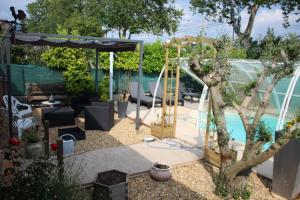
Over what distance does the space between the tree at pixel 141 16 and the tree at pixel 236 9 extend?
6.66ft

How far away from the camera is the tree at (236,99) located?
4.04m

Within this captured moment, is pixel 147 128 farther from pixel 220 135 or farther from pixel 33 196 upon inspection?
pixel 33 196

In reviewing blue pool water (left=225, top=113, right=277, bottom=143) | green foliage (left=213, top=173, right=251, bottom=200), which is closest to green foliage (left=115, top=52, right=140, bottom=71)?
blue pool water (left=225, top=113, right=277, bottom=143)

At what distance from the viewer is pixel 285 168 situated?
4215 mm

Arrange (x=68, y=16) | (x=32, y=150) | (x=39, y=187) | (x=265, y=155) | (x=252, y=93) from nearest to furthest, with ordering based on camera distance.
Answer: (x=39, y=187) < (x=265, y=155) < (x=252, y=93) < (x=32, y=150) < (x=68, y=16)

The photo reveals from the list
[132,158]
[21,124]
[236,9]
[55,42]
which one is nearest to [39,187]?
[132,158]

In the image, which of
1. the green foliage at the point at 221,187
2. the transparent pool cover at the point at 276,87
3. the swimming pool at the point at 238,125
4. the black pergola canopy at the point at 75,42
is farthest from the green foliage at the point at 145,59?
the green foliage at the point at 221,187

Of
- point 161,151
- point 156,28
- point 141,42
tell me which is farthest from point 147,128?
point 156,28

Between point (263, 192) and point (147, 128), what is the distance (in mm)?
4056

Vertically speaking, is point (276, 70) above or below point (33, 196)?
above

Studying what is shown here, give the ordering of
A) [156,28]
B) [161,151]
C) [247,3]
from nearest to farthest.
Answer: [161,151] < [247,3] < [156,28]

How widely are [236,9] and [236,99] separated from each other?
18088mm

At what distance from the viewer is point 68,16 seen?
131 feet

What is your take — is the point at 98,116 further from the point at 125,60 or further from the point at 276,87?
the point at 125,60
